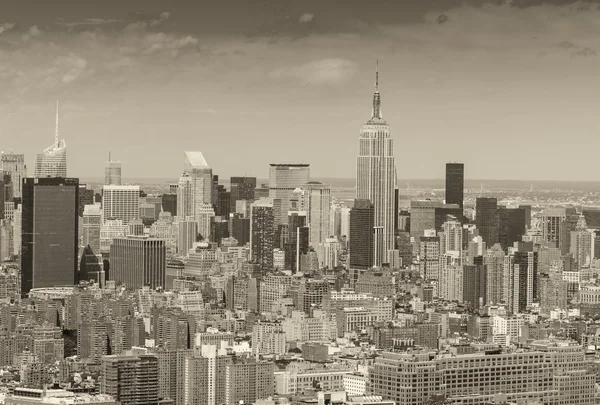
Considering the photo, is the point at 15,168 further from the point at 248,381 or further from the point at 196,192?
the point at 248,381

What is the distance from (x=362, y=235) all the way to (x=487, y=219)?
278 cm

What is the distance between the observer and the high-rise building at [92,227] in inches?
1095

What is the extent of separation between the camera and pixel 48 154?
2370cm

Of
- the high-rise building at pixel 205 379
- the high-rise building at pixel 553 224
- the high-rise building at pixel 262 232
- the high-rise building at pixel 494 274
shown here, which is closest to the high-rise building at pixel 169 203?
the high-rise building at pixel 262 232

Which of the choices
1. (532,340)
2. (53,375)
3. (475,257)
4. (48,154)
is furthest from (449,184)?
(53,375)

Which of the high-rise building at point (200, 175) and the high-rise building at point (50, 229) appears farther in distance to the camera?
the high-rise building at point (50, 229)

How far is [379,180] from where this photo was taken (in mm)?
30312

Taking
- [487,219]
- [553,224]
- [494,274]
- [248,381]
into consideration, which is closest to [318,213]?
[487,219]

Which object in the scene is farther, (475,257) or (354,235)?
(354,235)

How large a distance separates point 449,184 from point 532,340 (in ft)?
23.0

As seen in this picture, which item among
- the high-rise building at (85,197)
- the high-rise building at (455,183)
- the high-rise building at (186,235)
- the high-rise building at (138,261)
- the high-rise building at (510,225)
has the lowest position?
the high-rise building at (138,261)

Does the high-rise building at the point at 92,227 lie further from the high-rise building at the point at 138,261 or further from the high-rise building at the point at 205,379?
the high-rise building at the point at 205,379

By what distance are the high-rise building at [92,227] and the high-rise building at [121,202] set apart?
0.17m

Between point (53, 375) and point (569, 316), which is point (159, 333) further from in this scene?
point (569, 316)
